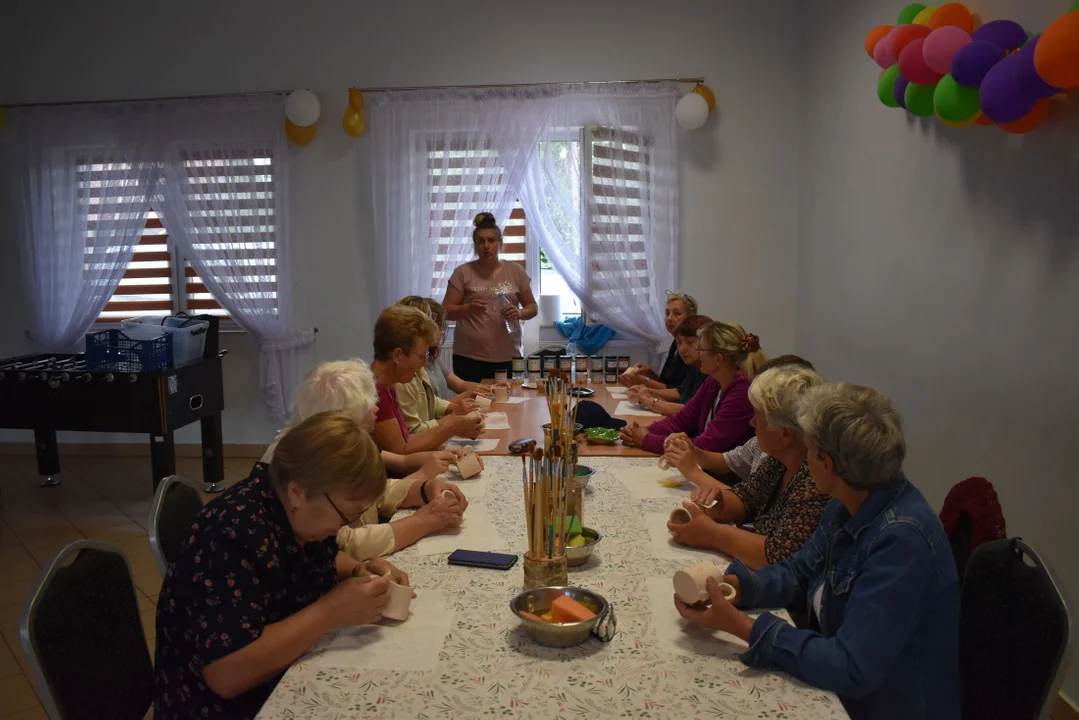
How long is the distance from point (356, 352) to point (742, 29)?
3.46 meters

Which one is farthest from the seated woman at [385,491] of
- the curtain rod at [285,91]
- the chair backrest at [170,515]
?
the curtain rod at [285,91]

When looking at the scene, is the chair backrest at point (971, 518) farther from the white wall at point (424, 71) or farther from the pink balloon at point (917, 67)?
the white wall at point (424, 71)

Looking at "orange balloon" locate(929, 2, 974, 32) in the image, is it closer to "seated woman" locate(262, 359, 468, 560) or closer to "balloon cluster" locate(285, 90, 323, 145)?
"seated woman" locate(262, 359, 468, 560)

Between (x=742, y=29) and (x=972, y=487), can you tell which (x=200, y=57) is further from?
(x=972, y=487)

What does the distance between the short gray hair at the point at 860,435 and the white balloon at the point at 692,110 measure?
13.6 feet

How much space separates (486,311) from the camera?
208 inches

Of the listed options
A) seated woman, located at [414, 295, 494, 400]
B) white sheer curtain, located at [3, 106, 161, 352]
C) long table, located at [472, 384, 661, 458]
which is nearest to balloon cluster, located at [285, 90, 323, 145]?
white sheer curtain, located at [3, 106, 161, 352]

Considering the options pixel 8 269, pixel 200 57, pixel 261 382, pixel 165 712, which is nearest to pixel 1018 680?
pixel 165 712

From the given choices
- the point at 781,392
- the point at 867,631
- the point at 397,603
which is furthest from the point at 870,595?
the point at 397,603

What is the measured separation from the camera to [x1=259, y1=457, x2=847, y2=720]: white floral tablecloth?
4.42 feet

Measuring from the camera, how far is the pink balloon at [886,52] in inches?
138

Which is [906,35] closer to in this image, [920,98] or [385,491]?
[920,98]

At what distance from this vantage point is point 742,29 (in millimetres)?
5535

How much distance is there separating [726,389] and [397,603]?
5.75 ft
